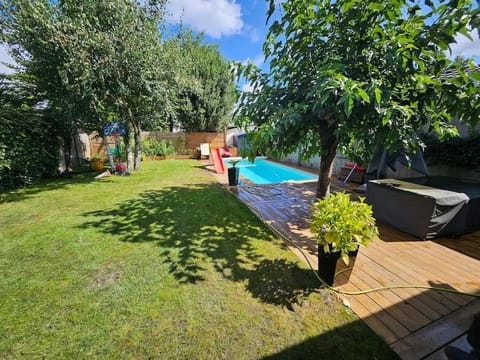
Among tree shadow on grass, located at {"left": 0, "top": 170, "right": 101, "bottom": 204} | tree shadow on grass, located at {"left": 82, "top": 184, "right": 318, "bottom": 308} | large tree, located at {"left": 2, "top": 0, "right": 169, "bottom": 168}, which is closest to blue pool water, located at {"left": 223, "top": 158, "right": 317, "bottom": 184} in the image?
tree shadow on grass, located at {"left": 82, "top": 184, "right": 318, "bottom": 308}

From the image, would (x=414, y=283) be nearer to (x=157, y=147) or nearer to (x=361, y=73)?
(x=361, y=73)

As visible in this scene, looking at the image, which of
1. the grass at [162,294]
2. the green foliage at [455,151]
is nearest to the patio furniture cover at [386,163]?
the green foliage at [455,151]

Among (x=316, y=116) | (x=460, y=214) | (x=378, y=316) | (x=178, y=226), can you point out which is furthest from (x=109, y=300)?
(x=460, y=214)

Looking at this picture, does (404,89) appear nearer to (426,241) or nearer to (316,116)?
(316,116)

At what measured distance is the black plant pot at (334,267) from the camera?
214cm

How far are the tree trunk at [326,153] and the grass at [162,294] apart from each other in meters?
1.40

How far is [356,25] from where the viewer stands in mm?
2457

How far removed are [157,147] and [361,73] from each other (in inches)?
459

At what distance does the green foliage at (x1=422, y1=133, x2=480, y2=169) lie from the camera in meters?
4.32

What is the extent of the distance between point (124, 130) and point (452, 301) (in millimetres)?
9449

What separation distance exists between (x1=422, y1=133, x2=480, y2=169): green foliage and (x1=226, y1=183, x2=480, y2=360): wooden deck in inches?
76.8

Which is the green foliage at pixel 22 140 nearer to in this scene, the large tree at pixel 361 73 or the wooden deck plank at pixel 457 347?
the large tree at pixel 361 73

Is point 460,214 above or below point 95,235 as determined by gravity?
above

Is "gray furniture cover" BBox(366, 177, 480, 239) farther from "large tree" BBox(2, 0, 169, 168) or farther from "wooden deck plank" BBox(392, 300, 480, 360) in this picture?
"large tree" BBox(2, 0, 169, 168)
